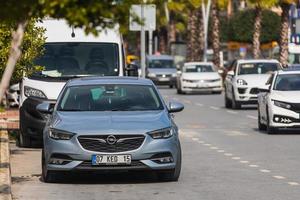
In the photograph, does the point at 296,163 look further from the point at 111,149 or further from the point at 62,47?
the point at 62,47

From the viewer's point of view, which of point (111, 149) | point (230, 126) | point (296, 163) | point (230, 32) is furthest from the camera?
point (230, 32)

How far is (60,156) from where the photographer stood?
1517 centimetres

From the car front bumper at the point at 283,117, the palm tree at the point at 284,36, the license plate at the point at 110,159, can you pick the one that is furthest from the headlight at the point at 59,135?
the palm tree at the point at 284,36

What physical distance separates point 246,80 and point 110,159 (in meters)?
22.9

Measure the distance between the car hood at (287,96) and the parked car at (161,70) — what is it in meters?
36.6

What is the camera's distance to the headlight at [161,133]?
49.8 feet

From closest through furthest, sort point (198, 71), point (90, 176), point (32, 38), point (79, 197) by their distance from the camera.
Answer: point (79, 197)
point (90, 176)
point (32, 38)
point (198, 71)

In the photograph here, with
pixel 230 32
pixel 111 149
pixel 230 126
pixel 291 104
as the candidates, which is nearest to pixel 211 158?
pixel 111 149

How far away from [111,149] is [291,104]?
11162 mm

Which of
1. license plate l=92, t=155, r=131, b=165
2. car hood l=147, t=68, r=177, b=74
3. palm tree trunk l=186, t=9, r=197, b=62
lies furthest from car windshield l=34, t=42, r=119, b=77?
palm tree trunk l=186, t=9, r=197, b=62

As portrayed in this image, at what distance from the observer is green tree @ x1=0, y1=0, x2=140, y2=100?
28.1 feet

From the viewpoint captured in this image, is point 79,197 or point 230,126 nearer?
point 79,197

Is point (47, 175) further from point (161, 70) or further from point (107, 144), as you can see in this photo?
point (161, 70)

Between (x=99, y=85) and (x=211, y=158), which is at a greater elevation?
(x=99, y=85)
